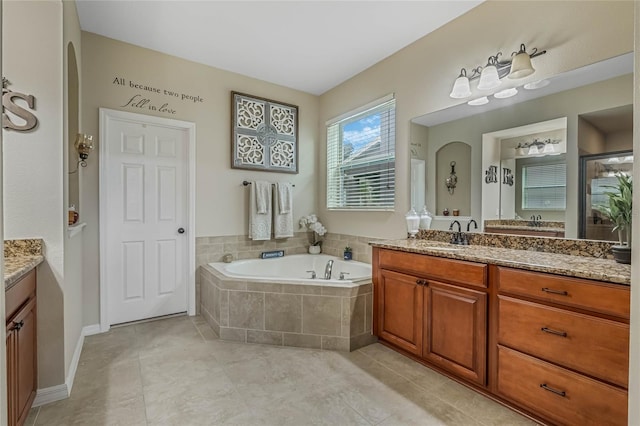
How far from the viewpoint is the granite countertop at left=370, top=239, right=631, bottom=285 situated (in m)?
1.47

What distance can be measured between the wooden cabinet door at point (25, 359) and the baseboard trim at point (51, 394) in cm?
4

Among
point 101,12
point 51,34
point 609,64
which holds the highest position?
point 101,12

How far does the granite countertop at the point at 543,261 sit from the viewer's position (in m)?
1.47

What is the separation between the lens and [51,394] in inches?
72.8

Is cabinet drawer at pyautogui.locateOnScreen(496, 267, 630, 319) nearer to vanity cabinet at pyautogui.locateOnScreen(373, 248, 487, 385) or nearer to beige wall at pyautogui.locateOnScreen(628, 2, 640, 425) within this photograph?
vanity cabinet at pyautogui.locateOnScreen(373, 248, 487, 385)

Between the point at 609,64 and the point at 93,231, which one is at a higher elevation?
the point at 609,64

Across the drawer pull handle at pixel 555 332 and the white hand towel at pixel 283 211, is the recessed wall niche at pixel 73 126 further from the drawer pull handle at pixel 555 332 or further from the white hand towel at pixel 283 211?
the drawer pull handle at pixel 555 332

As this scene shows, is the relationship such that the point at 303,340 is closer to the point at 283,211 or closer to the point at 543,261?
the point at 283,211

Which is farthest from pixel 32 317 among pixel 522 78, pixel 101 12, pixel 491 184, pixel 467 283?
pixel 522 78

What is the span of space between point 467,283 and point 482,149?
1.13 metres

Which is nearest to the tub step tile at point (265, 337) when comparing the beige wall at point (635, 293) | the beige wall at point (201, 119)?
the beige wall at point (201, 119)

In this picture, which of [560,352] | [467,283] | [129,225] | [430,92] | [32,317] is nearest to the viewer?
[560,352]

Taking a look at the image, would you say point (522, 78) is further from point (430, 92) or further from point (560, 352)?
point (560, 352)

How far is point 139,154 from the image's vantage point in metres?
3.06
